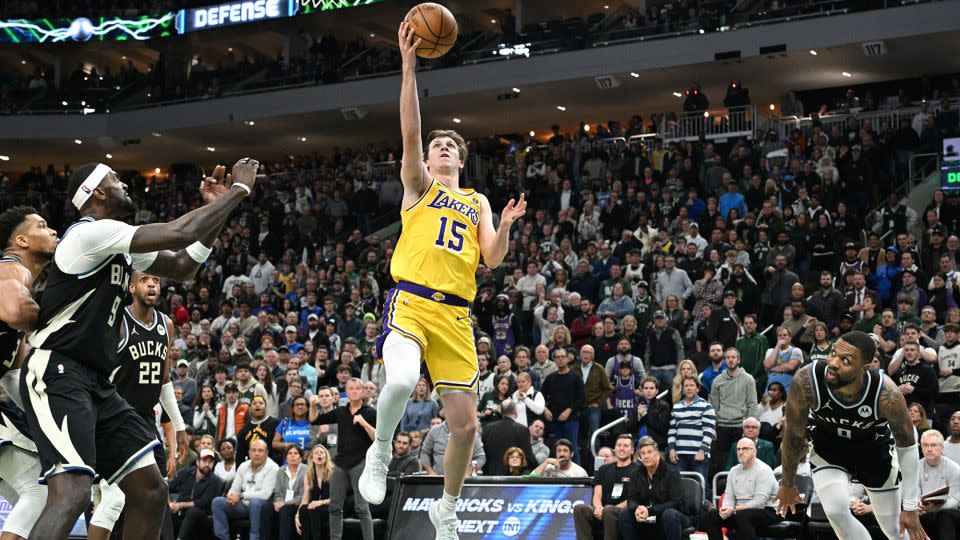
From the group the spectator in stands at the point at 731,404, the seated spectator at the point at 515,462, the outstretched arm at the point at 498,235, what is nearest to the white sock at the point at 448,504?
the outstretched arm at the point at 498,235

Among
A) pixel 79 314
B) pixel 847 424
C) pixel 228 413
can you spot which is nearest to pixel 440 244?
pixel 79 314

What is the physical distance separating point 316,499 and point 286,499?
2.25 feet

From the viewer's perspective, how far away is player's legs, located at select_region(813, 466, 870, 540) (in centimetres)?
885

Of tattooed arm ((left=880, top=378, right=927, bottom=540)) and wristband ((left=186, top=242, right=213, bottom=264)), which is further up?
wristband ((left=186, top=242, right=213, bottom=264))

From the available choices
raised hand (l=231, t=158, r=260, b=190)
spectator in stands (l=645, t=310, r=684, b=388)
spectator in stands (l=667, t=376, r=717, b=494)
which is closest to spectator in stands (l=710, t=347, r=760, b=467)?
spectator in stands (l=667, t=376, r=717, b=494)

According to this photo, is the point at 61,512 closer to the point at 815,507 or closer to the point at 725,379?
the point at 815,507

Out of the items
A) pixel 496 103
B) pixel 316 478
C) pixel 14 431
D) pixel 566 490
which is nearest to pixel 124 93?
pixel 496 103

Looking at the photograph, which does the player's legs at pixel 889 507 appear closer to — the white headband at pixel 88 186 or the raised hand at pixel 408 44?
the raised hand at pixel 408 44

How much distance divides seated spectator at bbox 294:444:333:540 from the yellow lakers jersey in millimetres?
7373

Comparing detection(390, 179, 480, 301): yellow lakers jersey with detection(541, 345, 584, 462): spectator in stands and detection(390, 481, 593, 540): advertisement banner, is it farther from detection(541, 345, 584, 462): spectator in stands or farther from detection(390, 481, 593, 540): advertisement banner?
detection(541, 345, 584, 462): spectator in stands

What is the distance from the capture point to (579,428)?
54.4 ft

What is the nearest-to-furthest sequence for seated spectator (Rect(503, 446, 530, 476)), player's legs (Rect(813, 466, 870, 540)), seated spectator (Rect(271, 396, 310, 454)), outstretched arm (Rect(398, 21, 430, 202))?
outstretched arm (Rect(398, 21, 430, 202))
player's legs (Rect(813, 466, 870, 540))
seated spectator (Rect(503, 446, 530, 476))
seated spectator (Rect(271, 396, 310, 454))

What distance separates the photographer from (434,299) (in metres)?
7.88

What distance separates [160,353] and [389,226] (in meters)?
20.7
